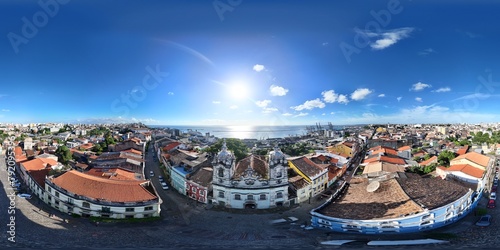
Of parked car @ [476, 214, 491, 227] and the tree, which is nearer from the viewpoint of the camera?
parked car @ [476, 214, 491, 227]

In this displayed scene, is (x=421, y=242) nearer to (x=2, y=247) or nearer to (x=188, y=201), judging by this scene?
(x=188, y=201)

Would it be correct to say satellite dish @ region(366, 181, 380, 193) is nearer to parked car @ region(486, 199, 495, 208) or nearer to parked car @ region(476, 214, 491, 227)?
parked car @ region(476, 214, 491, 227)

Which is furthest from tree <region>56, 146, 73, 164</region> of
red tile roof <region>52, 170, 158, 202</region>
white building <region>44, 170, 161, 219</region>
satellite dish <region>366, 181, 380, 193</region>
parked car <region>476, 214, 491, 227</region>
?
parked car <region>476, 214, 491, 227</region>

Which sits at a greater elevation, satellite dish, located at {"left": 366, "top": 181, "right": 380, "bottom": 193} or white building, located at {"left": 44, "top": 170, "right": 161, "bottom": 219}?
satellite dish, located at {"left": 366, "top": 181, "right": 380, "bottom": 193}

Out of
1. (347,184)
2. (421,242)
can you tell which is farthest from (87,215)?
(421,242)

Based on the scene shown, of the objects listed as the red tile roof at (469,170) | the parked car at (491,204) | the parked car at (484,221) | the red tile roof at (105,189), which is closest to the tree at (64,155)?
the red tile roof at (105,189)

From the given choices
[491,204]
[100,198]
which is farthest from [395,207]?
[100,198]

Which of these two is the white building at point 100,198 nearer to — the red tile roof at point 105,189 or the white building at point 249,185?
the red tile roof at point 105,189
